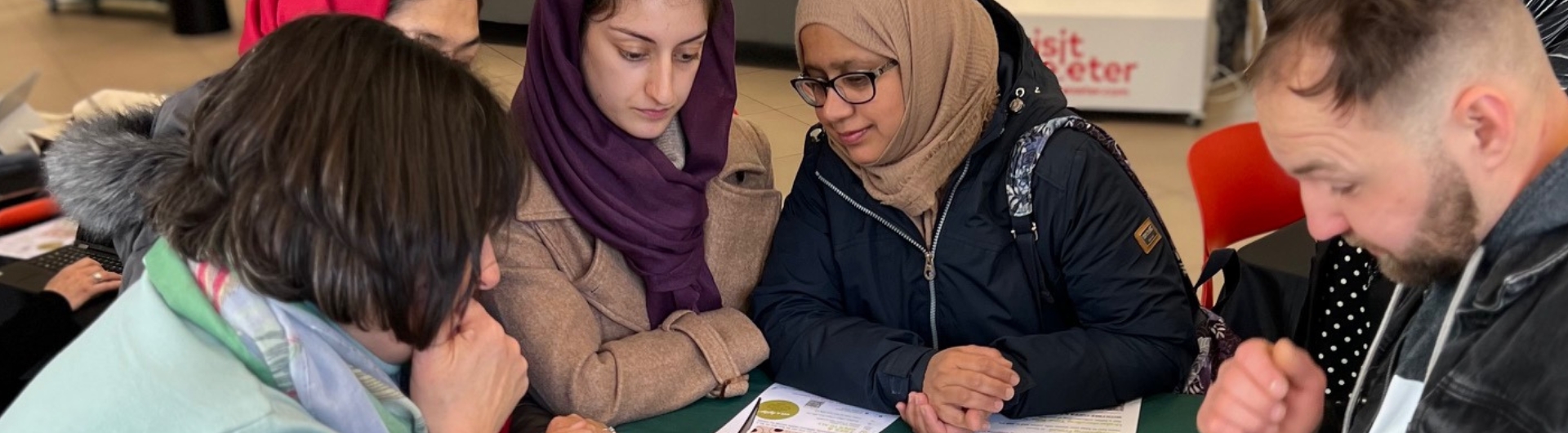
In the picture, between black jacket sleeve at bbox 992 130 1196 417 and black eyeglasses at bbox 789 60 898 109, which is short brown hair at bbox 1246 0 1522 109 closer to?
black jacket sleeve at bbox 992 130 1196 417

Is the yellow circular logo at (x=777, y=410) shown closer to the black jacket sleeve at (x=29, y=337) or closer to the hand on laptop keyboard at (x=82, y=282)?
the black jacket sleeve at (x=29, y=337)

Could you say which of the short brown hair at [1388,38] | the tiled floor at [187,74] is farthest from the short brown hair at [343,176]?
the short brown hair at [1388,38]

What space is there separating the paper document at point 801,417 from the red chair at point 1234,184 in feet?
3.87

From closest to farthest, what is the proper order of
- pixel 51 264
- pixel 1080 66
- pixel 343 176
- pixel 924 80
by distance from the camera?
pixel 343 176, pixel 924 80, pixel 51 264, pixel 1080 66

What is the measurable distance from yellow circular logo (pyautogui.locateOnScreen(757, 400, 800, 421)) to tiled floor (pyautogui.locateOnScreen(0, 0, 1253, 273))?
1.88ft

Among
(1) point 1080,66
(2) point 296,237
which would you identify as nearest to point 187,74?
(1) point 1080,66

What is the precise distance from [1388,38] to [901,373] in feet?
2.83

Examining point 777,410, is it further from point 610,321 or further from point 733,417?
point 610,321

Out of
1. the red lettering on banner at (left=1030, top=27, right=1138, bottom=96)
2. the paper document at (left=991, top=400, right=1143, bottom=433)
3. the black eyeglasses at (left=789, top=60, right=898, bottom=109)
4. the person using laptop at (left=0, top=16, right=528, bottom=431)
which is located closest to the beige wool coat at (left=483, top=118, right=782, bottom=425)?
the black eyeglasses at (left=789, top=60, right=898, bottom=109)

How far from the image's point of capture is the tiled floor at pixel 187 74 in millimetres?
3406

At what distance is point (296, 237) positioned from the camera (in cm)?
107

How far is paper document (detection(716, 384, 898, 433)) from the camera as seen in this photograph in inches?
68.2

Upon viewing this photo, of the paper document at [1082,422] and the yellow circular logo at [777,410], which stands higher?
the paper document at [1082,422]

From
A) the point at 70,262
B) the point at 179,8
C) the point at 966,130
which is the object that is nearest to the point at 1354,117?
the point at 966,130
